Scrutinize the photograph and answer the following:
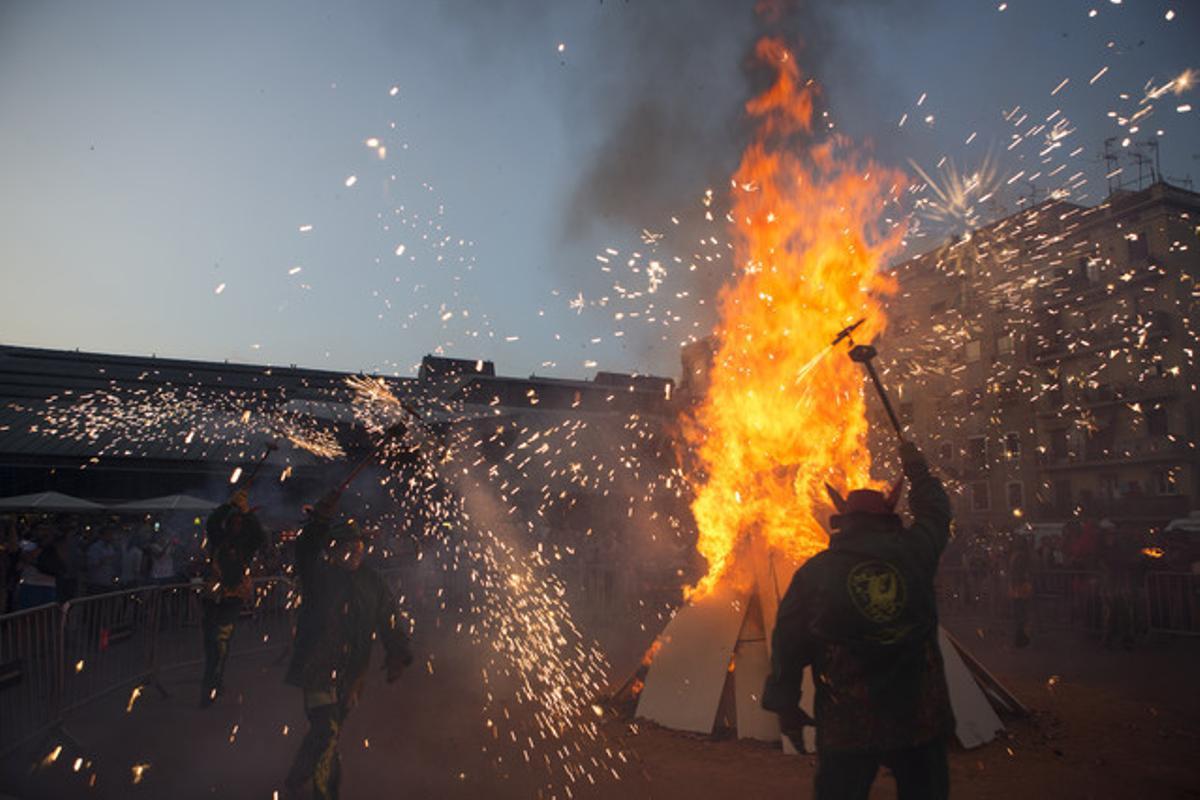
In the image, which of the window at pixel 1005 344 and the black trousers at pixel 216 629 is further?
the window at pixel 1005 344

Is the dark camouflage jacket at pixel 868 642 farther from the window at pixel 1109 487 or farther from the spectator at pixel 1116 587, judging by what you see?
the window at pixel 1109 487

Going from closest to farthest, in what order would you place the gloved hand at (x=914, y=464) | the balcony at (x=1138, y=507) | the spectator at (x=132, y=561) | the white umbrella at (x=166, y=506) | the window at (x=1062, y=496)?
the gloved hand at (x=914, y=464) → the spectator at (x=132, y=561) → the white umbrella at (x=166, y=506) → the balcony at (x=1138, y=507) → the window at (x=1062, y=496)

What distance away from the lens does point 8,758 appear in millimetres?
6434

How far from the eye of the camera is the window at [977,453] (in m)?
45.3

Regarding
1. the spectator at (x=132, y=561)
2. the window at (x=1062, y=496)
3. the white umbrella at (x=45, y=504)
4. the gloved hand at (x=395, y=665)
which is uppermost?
the window at (x=1062, y=496)

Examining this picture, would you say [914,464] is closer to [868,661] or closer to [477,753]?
[868,661]

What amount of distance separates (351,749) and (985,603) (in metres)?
14.6

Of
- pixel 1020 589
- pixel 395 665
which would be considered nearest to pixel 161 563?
pixel 395 665

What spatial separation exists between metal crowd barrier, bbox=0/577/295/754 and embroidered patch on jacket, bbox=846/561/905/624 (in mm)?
6665

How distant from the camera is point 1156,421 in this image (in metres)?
36.9

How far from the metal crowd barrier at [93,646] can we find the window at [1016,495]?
134 feet

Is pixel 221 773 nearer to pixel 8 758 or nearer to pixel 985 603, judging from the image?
pixel 8 758

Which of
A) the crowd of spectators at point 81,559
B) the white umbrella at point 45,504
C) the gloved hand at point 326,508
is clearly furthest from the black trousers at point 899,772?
the white umbrella at point 45,504

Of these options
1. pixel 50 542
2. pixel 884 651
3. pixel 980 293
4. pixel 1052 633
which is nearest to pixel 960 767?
pixel 884 651
